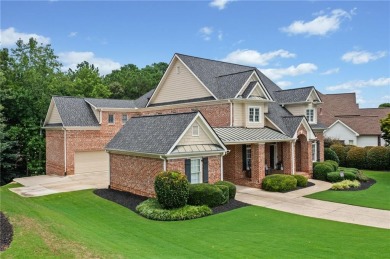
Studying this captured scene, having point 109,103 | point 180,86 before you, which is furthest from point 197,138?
point 109,103

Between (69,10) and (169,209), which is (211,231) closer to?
(169,209)

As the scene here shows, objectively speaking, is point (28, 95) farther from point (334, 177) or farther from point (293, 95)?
point (334, 177)

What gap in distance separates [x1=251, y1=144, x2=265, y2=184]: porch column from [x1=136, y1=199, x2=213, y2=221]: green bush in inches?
309

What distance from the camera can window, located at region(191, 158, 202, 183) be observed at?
18125mm

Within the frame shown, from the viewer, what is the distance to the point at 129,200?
58.8ft

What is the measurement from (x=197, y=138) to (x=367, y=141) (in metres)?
30.2

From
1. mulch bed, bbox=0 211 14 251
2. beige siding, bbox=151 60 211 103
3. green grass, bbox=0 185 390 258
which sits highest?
beige siding, bbox=151 60 211 103

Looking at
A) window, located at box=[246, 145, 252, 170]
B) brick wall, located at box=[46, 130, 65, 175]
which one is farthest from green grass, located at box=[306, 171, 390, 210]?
brick wall, located at box=[46, 130, 65, 175]

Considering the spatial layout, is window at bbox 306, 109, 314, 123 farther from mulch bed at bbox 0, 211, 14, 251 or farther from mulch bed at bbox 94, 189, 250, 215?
mulch bed at bbox 0, 211, 14, 251

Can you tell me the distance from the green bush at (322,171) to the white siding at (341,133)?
53.8 feet

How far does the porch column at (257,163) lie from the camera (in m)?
22.4


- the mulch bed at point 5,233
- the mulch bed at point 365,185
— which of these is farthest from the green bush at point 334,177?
the mulch bed at point 5,233

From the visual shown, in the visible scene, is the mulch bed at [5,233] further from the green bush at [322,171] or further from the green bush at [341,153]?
the green bush at [341,153]

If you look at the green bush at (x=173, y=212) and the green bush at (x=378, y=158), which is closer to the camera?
the green bush at (x=173, y=212)
